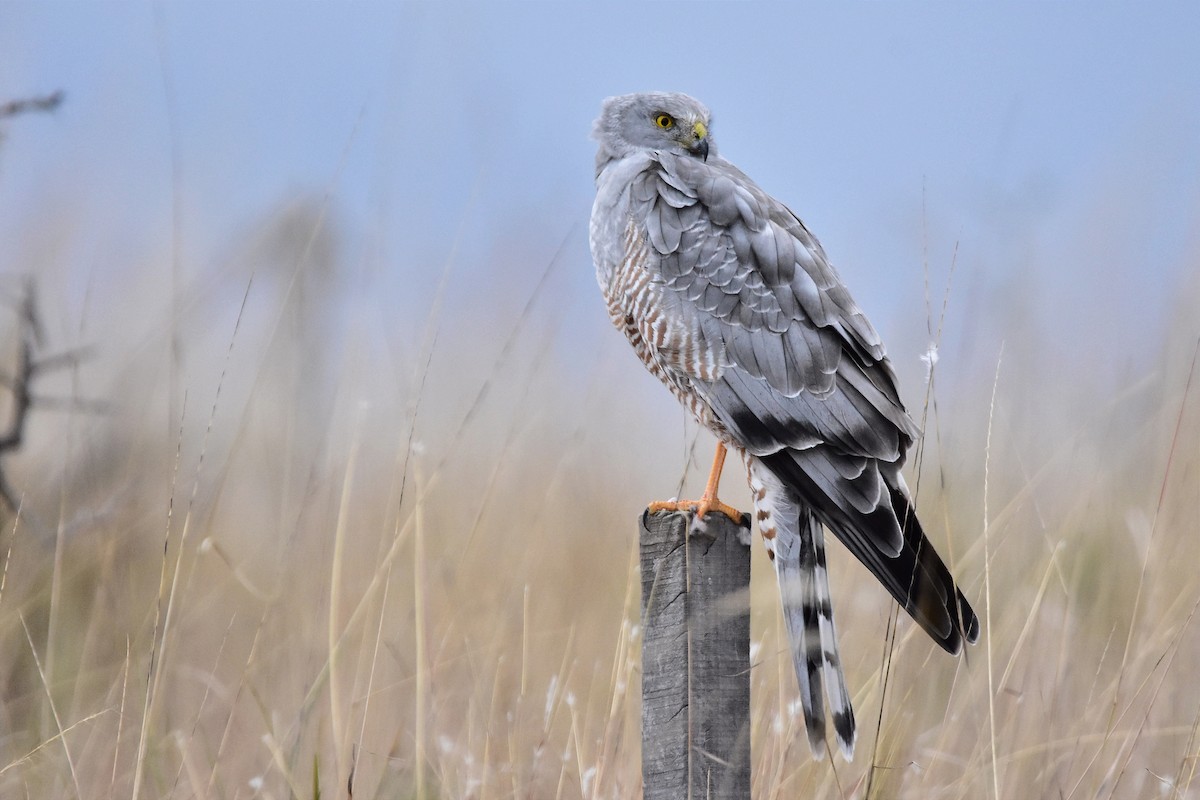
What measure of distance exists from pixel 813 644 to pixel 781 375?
719 mm

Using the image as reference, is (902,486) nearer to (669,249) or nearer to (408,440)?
(669,249)

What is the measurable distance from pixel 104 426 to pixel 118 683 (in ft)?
3.13

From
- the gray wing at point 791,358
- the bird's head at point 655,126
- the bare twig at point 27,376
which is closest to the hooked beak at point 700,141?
the bird's head at point 655,126

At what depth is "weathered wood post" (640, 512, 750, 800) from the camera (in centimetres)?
237

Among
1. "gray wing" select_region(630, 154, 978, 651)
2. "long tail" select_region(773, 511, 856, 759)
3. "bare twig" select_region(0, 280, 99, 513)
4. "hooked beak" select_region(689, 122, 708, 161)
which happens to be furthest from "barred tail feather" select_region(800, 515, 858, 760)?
"bare twig" select_region(0, 280, 99, 513)

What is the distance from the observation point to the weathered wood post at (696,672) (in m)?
2.37

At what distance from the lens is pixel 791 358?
2.93 m

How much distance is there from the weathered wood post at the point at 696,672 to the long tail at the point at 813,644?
0.18 metres

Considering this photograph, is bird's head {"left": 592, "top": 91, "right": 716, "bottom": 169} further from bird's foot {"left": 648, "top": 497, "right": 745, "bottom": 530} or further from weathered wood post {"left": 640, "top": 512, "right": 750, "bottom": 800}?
weathered wood post {"left": 640, "top": 512, "right": 750, "bottom": 800}

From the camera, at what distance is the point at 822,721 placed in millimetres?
2521

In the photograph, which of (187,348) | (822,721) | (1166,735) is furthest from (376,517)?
(1166,735)

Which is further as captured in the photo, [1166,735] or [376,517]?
[376,517]

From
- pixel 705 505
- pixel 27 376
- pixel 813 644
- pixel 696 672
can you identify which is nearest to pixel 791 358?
pixel 705 505

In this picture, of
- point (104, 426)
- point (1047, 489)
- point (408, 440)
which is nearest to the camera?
point (408, 440)
